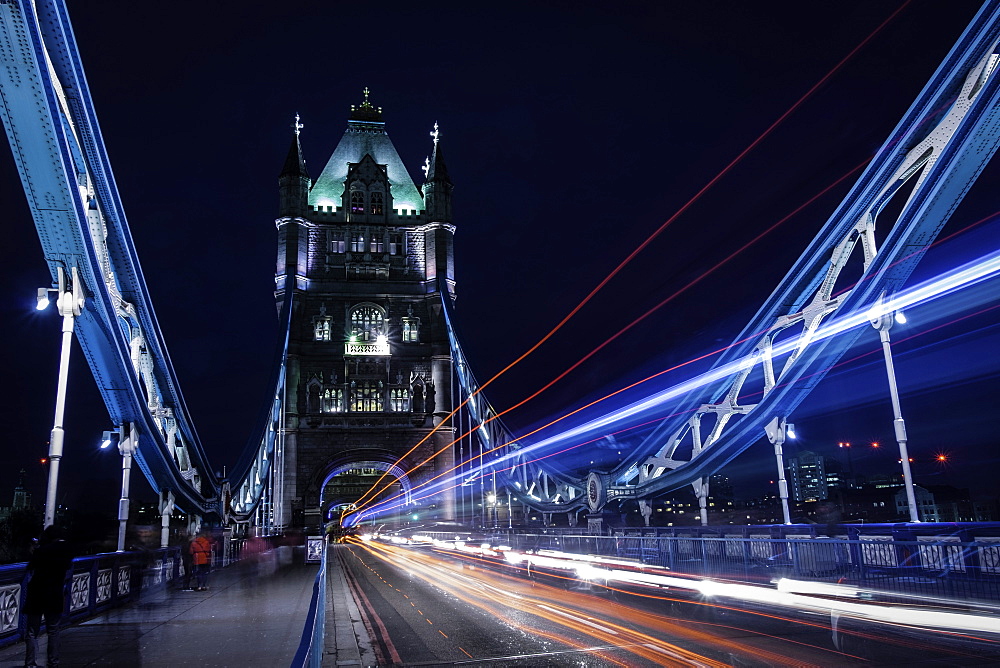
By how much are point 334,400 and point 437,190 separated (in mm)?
19075

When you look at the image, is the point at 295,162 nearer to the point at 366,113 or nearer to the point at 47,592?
the point at 366,113

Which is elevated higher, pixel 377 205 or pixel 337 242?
pixel 377 205

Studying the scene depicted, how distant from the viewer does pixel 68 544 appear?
795cm

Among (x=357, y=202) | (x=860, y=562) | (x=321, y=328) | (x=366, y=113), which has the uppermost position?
(x=366, y=113)

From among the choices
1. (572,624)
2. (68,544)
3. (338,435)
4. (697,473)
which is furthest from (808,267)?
(338,435)

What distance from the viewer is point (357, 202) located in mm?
61906

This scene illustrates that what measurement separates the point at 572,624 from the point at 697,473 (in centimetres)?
1564

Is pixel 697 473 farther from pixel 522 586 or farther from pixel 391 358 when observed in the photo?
pixel 391 358

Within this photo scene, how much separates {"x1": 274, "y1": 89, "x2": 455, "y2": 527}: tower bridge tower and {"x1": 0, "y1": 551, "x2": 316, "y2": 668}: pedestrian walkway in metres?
37.7

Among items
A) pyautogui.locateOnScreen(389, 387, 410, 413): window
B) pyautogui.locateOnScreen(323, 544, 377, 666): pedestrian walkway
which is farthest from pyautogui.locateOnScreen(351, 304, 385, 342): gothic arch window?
pyautogui.locateOnScreen(323, 544, 377, 666): pedestrian walkway

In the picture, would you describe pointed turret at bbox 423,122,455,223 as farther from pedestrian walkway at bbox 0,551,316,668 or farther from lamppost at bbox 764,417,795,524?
pedestrian walkway at bbox 0,551,316,668

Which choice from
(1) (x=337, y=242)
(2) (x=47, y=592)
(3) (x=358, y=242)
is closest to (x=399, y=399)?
(3) (x=358, y=242)

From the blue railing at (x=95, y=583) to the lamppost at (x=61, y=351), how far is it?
105 cm

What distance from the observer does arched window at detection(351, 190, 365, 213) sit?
6153 cm
